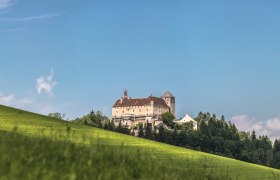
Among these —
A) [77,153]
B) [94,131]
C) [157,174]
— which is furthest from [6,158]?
[94,131]

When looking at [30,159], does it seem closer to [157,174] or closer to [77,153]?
[77,153]

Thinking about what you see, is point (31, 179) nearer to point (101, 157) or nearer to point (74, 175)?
point (74, 175)

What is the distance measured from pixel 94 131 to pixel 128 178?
27177 mm

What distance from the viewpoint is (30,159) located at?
9.45m

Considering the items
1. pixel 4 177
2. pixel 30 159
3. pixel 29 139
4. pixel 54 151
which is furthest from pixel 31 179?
pixel 29 139

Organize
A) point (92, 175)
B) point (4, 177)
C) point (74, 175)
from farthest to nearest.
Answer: point (92, 175)
point (74, 175)
point (4, 177)

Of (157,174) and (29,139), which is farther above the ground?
(29,139)

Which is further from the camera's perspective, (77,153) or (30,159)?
(77,153)

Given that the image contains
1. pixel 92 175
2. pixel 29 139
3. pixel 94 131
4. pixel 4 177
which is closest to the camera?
pixel 4 177

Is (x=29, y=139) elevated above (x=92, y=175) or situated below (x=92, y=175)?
above

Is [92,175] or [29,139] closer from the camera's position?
[92,175]

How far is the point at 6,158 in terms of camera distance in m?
9.30

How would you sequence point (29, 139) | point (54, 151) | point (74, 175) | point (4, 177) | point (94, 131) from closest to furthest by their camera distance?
point (4, 177) < point (74, 175) < point (54, 151) < point (29, 139) < point (94, 131)

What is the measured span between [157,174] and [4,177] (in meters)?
3.99
